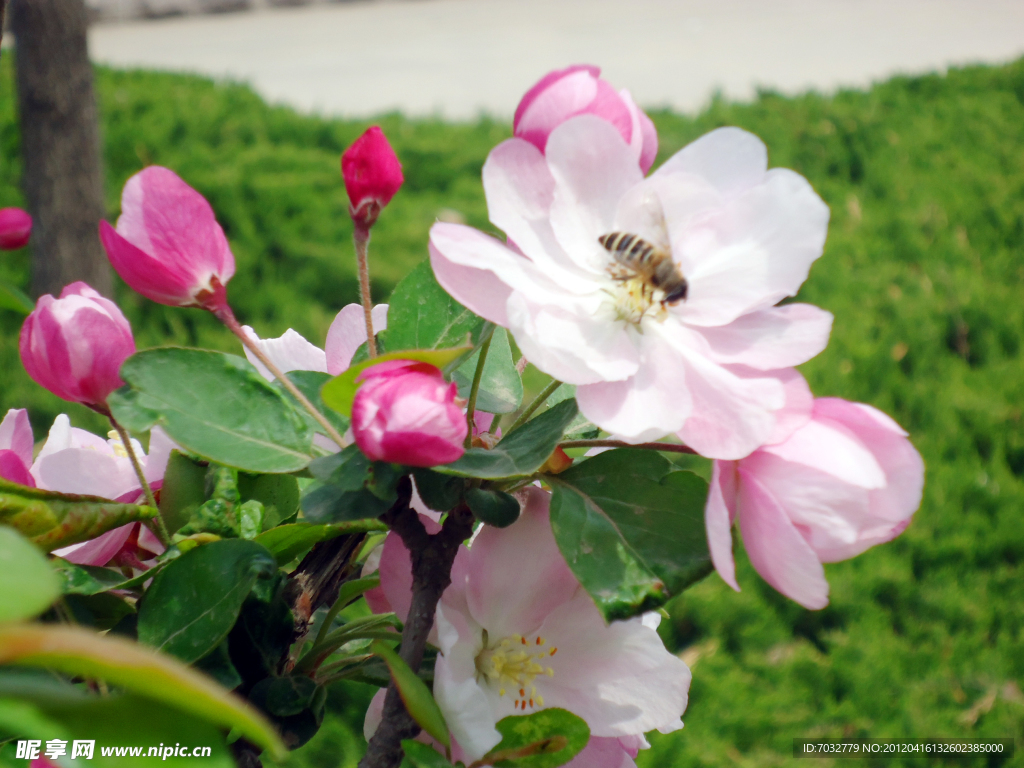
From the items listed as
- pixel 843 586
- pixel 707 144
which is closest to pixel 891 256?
pixel 843 586

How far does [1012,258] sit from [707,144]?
2.87m

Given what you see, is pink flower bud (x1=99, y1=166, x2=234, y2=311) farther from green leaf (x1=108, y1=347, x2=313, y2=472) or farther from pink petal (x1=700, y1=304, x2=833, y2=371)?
pink petal (x1=700, y1=304, x2=833, y2=371)

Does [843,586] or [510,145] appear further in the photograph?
[843,586]

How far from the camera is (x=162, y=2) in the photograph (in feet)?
17.8

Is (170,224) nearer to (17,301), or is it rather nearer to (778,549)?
(17,301)

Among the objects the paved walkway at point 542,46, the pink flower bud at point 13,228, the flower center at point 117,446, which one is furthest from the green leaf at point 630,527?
the paved walkway at point 542,46

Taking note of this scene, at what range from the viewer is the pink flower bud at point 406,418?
42cm

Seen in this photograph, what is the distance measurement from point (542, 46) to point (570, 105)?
447 cm

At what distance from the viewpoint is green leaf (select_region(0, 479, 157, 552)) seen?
46 cm

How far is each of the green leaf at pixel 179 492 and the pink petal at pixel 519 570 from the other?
0.18 meters

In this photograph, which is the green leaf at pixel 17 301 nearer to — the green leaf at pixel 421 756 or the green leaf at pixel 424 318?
the green leaf at pixel 424 318

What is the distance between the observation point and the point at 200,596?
1.62 feet

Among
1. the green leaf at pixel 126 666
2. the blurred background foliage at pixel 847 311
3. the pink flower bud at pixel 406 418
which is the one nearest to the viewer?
the green leaf at pixel 126 666

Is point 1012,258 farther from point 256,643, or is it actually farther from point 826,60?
point 256,643
